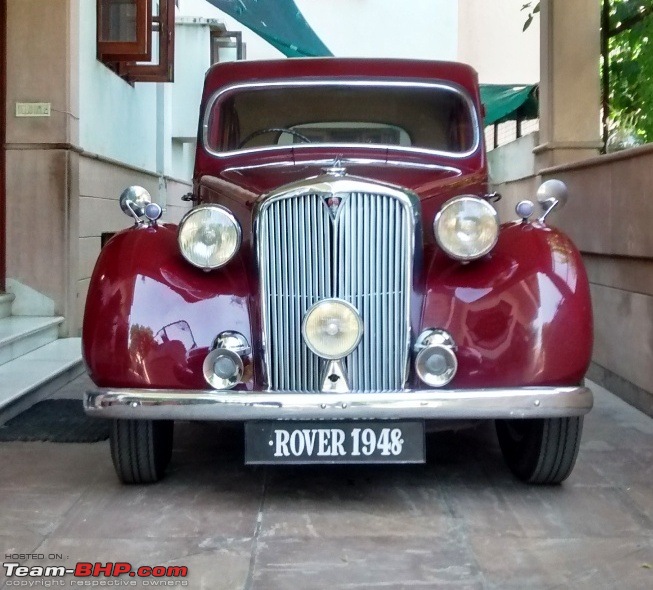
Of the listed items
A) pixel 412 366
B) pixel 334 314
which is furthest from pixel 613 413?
pixel 334 314

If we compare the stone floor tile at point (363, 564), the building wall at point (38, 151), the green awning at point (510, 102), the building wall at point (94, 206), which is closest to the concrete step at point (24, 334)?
the building wall at point (38, 151)

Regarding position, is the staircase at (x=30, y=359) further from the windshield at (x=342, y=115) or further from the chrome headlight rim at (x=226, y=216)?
the chrome headlight rim at (x=226, y=216)

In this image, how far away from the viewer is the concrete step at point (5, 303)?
265 inches

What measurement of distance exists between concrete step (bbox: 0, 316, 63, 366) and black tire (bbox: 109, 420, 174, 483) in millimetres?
2486

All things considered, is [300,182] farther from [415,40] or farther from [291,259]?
[415,40]

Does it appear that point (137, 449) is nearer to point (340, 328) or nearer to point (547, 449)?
point (340, 328)

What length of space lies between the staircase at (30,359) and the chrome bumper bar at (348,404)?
1.90 m

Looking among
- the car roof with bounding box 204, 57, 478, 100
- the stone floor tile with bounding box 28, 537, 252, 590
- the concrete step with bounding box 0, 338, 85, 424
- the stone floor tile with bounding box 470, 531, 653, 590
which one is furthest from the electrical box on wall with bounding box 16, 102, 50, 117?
the stone floor tile with bounding box 470, 531, 653, 590

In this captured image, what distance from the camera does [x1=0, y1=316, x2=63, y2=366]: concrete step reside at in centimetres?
588

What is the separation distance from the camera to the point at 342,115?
4.71m

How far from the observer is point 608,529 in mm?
3150

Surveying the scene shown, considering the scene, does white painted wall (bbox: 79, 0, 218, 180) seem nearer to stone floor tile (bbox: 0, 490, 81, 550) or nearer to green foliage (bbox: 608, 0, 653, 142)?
green foliage (bbox: 608, 0, 653, 142)

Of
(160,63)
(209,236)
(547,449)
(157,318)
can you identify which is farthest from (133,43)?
(547,449)

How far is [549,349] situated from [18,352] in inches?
161
